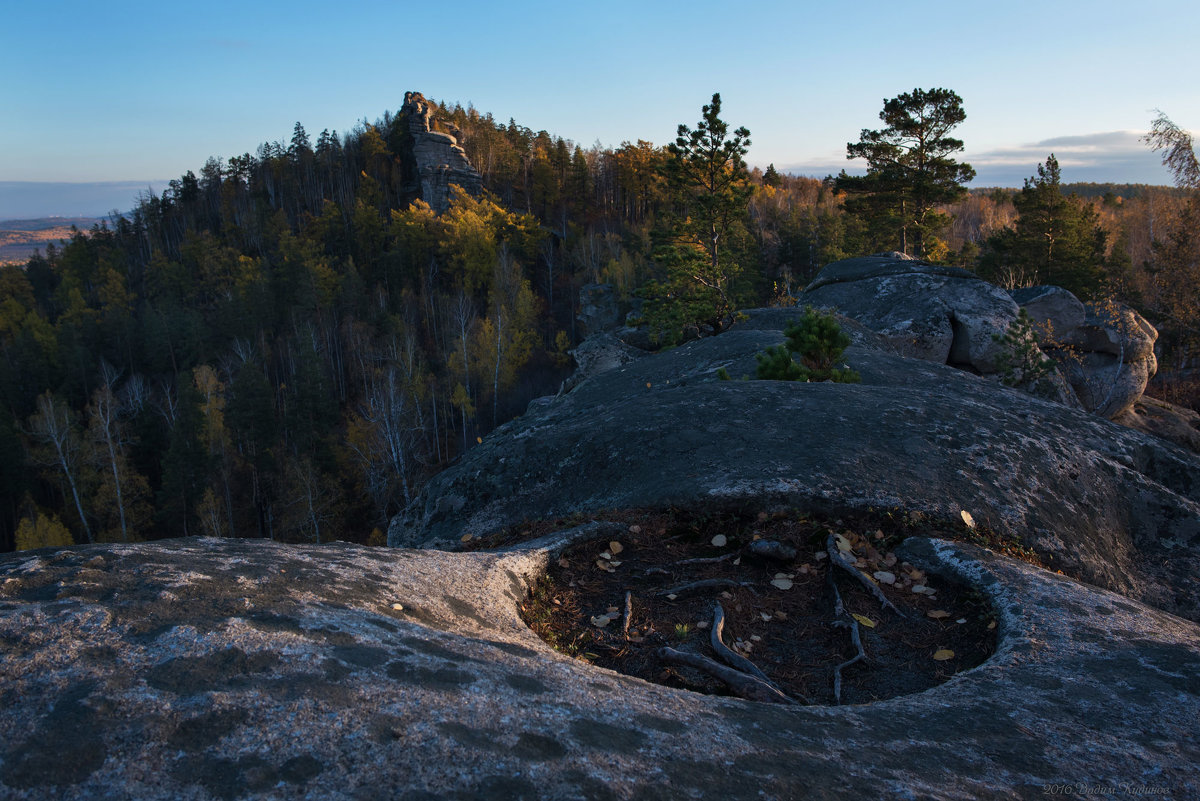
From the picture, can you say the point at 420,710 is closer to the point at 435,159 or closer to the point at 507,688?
the point at 507,688

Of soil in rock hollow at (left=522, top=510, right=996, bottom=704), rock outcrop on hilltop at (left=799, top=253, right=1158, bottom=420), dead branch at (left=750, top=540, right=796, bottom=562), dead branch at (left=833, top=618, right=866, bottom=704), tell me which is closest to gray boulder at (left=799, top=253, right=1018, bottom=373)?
rock outcrop on hilltop at (left=799, top=253, right=1158, bottom=420)

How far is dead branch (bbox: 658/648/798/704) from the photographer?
10.1 ft

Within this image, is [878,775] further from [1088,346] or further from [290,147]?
[290,147]

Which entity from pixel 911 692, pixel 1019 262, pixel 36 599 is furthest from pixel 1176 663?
pixel 1019 262

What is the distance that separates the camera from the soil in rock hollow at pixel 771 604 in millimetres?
3398

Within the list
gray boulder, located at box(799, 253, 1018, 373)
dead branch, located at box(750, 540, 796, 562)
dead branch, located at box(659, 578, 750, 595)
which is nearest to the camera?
dead branch, located at box(659, 578, 750, 595)

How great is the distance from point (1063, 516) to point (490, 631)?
4.55 metres

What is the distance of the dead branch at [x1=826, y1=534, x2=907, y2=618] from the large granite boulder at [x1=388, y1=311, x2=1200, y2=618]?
483 millimetres

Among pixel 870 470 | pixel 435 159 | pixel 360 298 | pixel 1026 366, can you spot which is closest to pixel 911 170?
pixel 1026 366

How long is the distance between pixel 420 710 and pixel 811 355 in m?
6.99

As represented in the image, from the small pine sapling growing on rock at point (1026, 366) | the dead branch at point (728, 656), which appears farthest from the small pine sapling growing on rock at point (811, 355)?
the small pine sapling growing on rock at point (1026, 366)

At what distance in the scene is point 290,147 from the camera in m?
83.1

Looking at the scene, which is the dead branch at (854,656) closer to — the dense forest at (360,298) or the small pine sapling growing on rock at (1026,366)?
the small pine sapling growing on rock at (1026,366)

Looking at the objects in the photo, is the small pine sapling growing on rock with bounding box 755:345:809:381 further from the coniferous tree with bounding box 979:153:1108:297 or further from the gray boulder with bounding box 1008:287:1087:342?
the coniferous tree with bounding box 979:153:1108:297
